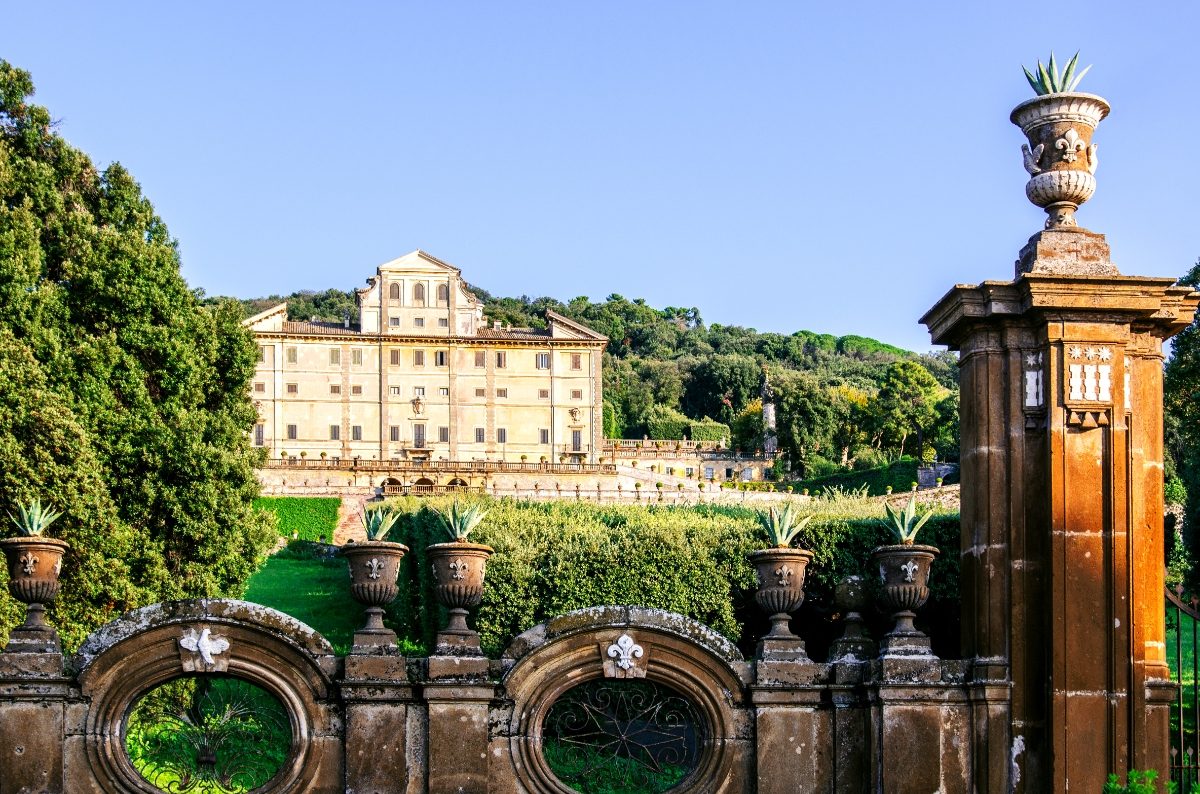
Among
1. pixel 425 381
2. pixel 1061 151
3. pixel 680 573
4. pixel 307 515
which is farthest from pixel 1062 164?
pixel 425 381

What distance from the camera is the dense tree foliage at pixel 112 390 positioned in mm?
23938

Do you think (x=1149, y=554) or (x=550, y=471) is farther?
(x=550, y=471)

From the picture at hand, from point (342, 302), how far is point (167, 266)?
101 meters

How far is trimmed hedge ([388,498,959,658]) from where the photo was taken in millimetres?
26000

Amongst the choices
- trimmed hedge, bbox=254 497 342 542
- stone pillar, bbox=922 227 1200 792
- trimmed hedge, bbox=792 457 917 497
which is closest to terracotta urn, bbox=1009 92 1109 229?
stone pillar, bbox=922 227 1200 792

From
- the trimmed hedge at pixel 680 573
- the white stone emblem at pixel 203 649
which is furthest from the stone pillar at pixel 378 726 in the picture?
the trimmed hedge at pixel 680 573

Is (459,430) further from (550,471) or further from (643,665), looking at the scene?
(643,665)

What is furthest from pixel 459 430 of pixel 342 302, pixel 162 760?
pixel 162 760

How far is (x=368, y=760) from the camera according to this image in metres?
11.8

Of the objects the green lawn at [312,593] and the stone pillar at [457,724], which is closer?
the stone pillar at [457,724]

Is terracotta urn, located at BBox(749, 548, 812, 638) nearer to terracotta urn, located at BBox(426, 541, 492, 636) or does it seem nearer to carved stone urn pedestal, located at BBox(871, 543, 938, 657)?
carved stone urn pedestal, located at BBox(871, 543, 938, 657)

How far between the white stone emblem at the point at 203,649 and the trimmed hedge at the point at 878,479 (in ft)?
212

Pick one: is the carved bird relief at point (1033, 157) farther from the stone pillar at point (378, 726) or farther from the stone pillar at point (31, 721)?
the stone pillar at point (31, 721)

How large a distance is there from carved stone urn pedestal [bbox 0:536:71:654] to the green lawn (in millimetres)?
21096
